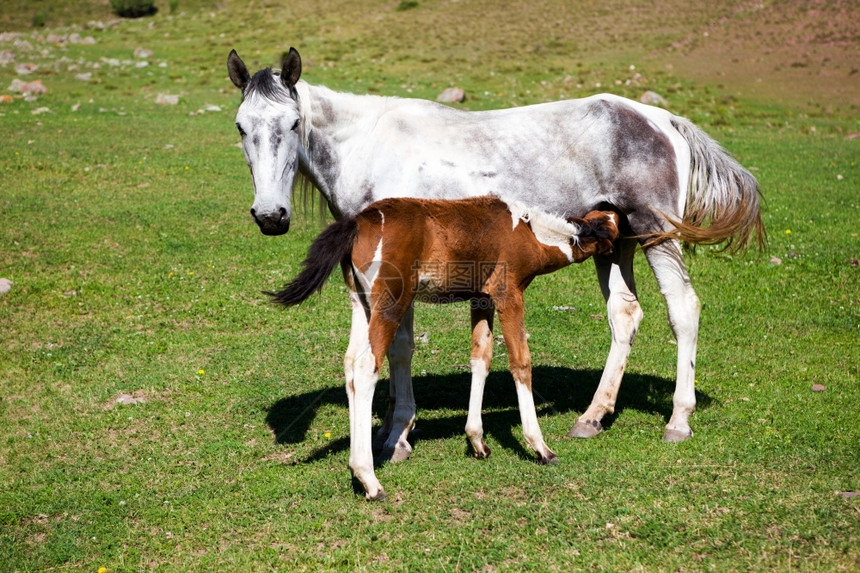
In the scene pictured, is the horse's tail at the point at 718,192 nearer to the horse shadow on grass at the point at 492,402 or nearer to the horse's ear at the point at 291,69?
the horse shadow on grass at the point at 492,402

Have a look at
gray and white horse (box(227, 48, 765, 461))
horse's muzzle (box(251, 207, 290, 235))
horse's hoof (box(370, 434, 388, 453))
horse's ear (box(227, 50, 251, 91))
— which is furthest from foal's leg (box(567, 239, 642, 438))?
horse's ear (box(227, 50, 251, 91))

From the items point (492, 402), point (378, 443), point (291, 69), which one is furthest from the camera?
point (492, 402)

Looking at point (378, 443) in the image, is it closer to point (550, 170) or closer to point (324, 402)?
point (324, 402)

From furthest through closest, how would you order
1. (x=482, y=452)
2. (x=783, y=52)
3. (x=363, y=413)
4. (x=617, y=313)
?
1. (x=783, y=52)
2. (x=617, y=313)
3. (x=482, y=452)
4. (x=363, y=413)

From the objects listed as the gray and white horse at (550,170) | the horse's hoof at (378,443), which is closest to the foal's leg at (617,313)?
the gray and white horse at (550,170)

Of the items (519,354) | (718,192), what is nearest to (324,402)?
(519,354)

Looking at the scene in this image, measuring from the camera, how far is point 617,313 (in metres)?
7.97

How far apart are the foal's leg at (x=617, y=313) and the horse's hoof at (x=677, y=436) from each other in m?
0.59

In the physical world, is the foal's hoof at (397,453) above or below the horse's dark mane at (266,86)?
below

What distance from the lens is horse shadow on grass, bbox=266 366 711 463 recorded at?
7.64m

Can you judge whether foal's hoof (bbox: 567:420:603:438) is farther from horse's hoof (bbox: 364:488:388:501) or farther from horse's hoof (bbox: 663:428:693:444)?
horse's hoof (bbox: 364:488:388:501)

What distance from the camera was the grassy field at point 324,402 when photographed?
5.68 meters

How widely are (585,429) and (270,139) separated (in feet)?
12.5

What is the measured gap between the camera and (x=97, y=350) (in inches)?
372
